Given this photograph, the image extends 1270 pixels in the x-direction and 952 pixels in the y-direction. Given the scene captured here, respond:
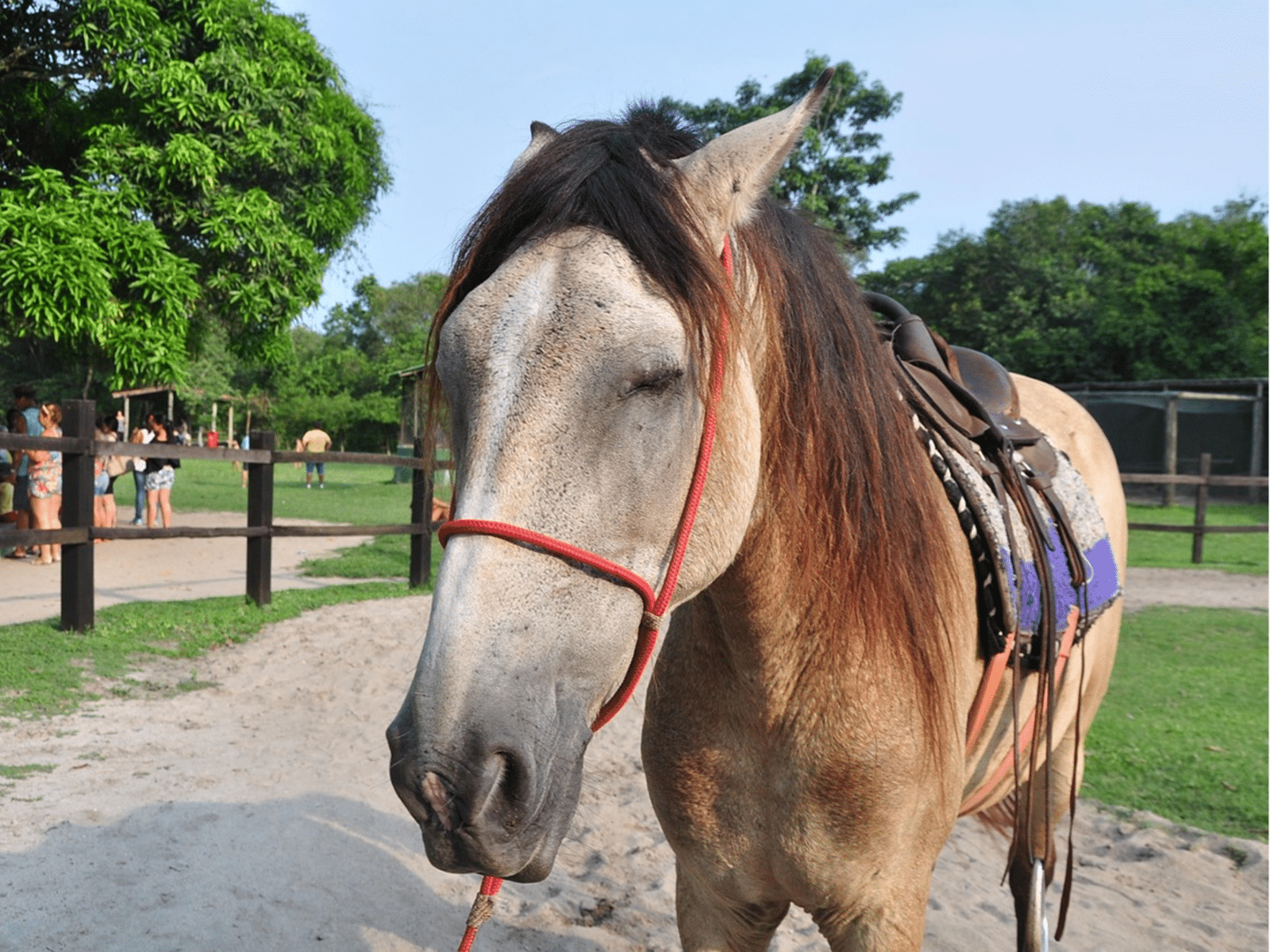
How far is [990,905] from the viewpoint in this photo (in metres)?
3.41

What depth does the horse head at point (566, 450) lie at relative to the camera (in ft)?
3.44

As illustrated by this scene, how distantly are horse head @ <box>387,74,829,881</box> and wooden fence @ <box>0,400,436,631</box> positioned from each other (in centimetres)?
343

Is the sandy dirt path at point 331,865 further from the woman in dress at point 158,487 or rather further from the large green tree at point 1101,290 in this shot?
the large green tree at point 1101,290

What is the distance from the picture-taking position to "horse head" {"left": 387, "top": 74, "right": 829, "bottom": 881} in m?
1.05

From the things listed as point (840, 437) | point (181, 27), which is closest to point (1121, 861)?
point (840, 437)

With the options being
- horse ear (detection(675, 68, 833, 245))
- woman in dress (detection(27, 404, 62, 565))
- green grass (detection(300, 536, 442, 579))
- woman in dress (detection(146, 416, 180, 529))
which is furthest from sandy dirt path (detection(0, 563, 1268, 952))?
woman in dress (detection(146, 416, 180, 529))

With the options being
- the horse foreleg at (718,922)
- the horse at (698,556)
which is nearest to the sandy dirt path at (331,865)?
the horse foreleg at (718,922)

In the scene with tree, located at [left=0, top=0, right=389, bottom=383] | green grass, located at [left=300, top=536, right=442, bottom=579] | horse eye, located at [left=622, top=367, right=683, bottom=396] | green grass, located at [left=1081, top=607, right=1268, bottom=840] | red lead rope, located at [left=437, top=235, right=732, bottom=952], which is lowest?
green grass, located at [left=1081, top=607, right=1268, bottom=840]

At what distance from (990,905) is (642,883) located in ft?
4.52

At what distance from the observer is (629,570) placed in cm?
118

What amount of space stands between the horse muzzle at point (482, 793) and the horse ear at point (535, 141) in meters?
0.90

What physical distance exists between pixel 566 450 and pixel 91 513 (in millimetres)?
6263

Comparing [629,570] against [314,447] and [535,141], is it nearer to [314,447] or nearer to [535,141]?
[535,141]

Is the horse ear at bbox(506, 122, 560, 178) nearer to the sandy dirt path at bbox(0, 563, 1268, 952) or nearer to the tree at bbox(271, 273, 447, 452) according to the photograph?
the sandy dirt path at bbox(0, 563, 1268, 952)
